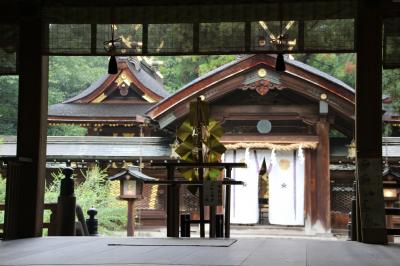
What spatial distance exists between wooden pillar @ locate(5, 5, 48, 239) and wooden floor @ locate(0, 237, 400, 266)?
55 centimetres

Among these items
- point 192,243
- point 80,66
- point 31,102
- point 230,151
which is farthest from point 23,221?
point 80,66

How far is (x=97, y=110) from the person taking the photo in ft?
58.2

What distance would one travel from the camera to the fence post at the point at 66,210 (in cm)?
696

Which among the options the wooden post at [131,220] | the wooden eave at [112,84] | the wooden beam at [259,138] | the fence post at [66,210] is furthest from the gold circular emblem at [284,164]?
the fence post at [66,210]

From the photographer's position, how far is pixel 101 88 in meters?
18.2

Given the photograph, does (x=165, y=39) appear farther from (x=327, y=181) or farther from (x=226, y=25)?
(x=327, y=181)

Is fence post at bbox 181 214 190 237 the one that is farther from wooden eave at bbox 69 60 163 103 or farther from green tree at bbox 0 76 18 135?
green tree at bbox 0 76 18 135

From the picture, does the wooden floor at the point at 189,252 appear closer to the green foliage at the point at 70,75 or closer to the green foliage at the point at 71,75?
the green foliage at the point at 70,75

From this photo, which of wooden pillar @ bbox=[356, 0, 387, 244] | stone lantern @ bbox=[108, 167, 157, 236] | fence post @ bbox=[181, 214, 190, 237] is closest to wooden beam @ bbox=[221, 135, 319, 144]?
stone lantern @ bbox=[108, 167, 157, 236]

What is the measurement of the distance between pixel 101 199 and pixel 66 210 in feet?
25.1

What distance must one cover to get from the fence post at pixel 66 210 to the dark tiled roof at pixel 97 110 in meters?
10.1

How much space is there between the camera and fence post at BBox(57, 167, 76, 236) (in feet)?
22.8

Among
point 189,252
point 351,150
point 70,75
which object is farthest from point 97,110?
point 189,252

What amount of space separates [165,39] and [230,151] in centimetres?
813
